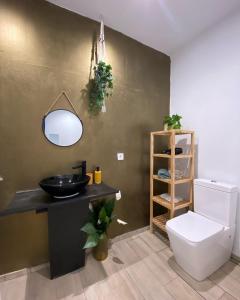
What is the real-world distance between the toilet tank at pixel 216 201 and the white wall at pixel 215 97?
161mm

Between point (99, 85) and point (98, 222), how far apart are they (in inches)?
57.5

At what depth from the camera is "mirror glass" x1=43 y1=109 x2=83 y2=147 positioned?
1662 mm

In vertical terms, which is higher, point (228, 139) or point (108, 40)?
point (108, 40)

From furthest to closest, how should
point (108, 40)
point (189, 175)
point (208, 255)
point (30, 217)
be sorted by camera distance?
point (189, 175), point (108, 40), point (30, 217), point (208, 255)

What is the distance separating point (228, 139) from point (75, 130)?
1.70 metres

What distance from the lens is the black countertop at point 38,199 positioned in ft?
3.95

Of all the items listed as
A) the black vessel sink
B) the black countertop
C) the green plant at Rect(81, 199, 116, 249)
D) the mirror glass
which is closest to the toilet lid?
the green plant at Rect(81, 199, 116, 249)

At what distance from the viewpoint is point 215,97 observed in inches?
76.5

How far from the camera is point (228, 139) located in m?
1.83

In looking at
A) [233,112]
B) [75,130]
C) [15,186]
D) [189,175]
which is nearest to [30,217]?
[15,186]

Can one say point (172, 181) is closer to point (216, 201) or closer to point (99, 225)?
point (216, 201)

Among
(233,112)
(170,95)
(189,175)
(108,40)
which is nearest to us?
(233,112)

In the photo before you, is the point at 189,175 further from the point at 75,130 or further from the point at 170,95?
the point at 75,130

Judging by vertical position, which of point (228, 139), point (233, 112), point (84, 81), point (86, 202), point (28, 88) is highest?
point (84, 81)
